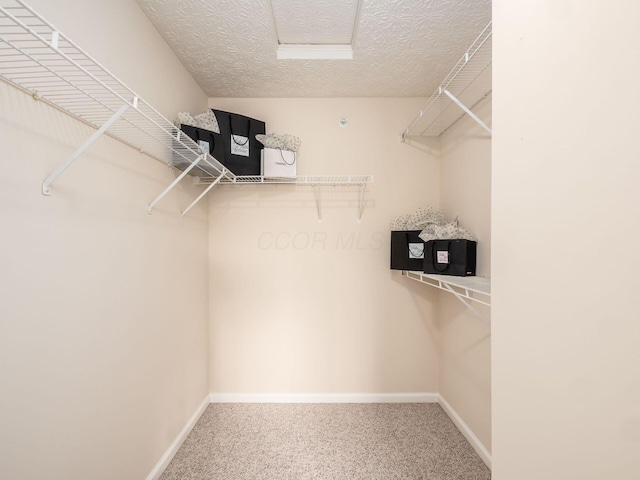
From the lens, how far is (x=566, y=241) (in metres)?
0.54

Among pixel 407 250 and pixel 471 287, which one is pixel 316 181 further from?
pixel 471 287

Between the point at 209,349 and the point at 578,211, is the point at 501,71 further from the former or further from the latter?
the point at 209,349

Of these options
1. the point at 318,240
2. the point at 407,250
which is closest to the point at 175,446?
the point at 318,240

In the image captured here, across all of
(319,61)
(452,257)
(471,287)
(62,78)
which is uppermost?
(319,61)

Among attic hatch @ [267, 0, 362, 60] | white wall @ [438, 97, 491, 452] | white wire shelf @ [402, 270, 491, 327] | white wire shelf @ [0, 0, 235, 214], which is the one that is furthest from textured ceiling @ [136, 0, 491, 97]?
white wire shelf @ [402, 270, 491, 327]

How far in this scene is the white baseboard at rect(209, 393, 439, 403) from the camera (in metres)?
2.34

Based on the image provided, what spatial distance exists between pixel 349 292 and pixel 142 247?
151cm

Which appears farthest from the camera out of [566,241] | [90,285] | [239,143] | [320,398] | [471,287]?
[320,398]

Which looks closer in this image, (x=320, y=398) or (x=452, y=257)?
(x=452, y=257)

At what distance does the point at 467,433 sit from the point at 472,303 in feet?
2.80

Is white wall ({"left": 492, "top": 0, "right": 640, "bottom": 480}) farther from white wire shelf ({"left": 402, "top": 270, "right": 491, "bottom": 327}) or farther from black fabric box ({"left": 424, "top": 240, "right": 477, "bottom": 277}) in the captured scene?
black fabric box ({"left": 424, "top": 240, "right": 477, "bottom": 277})

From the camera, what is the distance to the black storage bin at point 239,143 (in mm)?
1965

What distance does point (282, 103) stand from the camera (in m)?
2.38

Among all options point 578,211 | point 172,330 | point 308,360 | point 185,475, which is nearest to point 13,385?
point 172,330
